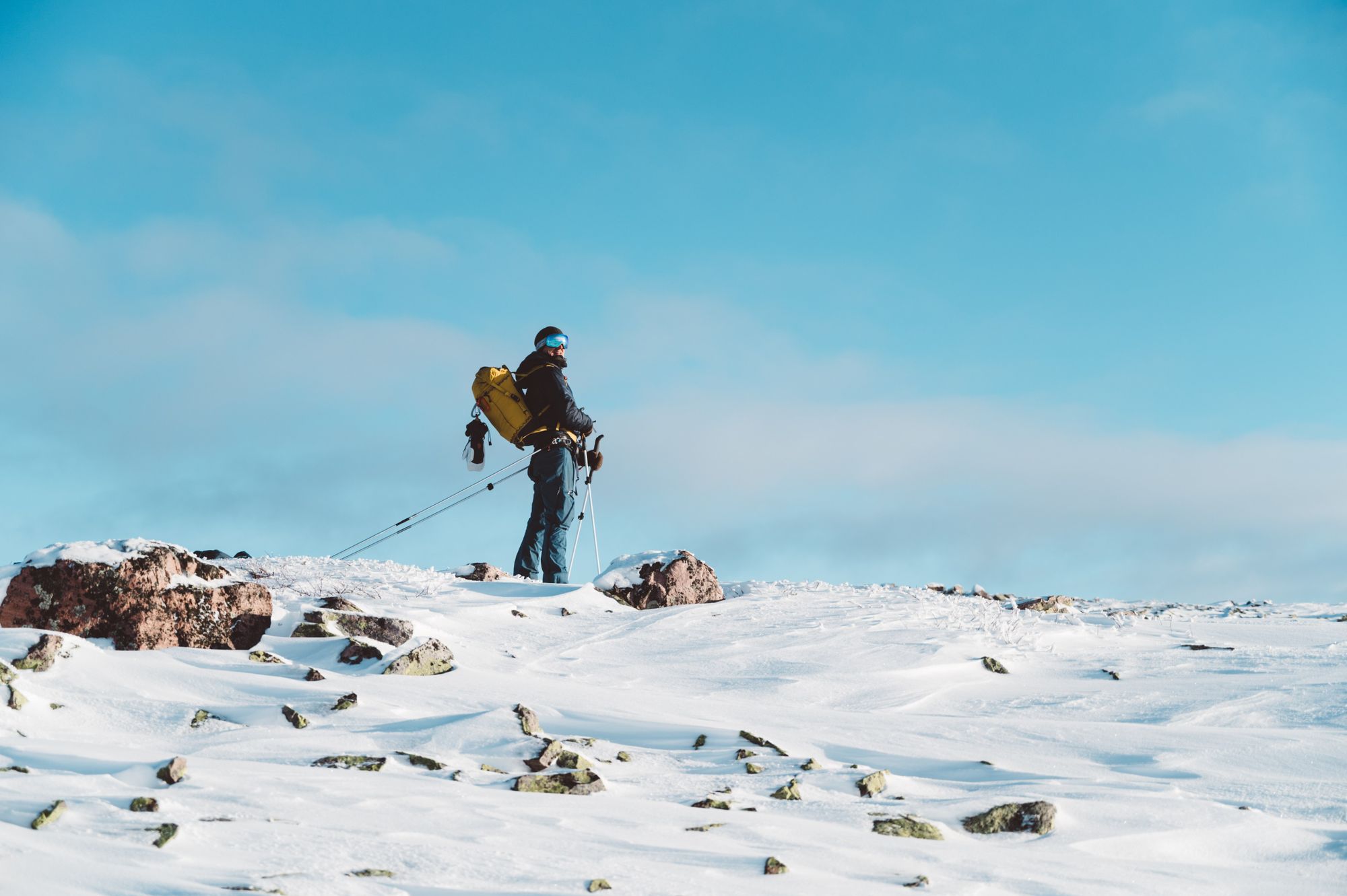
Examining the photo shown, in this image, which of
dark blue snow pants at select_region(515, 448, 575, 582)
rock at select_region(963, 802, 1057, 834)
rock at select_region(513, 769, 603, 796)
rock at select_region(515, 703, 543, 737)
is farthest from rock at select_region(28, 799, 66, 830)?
dark blue snow pants at select_region(515, 448, 575, 582)

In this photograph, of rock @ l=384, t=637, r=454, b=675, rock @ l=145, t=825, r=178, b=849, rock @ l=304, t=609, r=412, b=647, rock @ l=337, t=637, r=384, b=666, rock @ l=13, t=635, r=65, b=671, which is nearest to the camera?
rock @ l=145, t=825, r=178, b=849

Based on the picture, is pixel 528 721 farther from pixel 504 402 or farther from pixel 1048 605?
pixel 1048 605

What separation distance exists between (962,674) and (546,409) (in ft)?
18.4

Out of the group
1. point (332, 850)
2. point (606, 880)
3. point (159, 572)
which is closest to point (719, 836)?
point (606, 880)

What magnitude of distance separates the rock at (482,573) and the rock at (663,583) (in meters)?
1.25

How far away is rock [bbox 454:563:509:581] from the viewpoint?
11.0 metres

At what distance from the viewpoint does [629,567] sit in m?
10.7

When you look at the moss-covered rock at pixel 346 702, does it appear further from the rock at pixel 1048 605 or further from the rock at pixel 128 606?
the rock at pixel 1048 605

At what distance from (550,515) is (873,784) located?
23.4 ft

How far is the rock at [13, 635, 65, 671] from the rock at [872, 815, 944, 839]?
15.8 ft

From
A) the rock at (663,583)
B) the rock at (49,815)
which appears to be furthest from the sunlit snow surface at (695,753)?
the rock at (663,583)

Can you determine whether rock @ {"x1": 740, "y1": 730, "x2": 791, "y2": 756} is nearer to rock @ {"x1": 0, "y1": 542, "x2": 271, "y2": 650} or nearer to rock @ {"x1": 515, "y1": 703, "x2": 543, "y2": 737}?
rock @ {"x1": 515, "y1": 703, "x2": 543, "y2": 737}

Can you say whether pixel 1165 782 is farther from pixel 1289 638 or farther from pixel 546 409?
pixel 546 409

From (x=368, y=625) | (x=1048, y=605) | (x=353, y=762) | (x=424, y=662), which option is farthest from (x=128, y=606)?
(x=1048, y=605)
